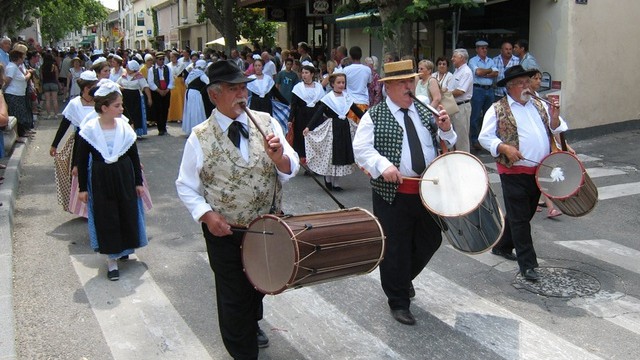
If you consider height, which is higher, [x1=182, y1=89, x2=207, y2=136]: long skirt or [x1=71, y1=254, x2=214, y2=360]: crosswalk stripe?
[x1=182, y1=89, x2=207, y2=136]: long skirt

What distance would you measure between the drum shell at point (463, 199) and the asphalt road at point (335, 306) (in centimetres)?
70

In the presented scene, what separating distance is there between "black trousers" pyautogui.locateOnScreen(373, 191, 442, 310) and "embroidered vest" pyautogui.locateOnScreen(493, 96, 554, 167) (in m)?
1.24

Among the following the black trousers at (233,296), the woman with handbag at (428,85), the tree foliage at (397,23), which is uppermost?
the tree foliage at (397,23)

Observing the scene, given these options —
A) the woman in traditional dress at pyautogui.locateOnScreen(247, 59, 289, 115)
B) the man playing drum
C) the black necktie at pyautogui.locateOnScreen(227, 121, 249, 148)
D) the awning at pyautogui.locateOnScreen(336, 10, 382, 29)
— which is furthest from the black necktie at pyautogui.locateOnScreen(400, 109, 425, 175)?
the awning at pyautogui.locateOnScreen(336, 10, 382, 29)

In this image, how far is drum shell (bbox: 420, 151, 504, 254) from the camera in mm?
4410

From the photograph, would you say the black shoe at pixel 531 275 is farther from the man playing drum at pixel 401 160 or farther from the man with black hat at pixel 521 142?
the man playing drum at pixel 401 160

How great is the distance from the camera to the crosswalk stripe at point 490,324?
14.8ft

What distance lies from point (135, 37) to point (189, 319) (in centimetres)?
7318

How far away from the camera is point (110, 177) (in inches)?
235

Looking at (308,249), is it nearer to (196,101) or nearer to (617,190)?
(617,190)

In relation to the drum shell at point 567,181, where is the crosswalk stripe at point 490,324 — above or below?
below

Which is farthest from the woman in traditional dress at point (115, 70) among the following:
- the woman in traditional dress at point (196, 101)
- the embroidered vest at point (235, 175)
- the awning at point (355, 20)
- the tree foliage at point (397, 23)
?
the embroidered vest at point (235, 175)

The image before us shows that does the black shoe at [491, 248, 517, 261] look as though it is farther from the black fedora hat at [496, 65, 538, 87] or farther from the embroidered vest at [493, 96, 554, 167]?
the black fedora hat at [496, 65, 538, 87]

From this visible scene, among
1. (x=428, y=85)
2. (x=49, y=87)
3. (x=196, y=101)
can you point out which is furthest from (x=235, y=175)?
(x=49, y=87)
